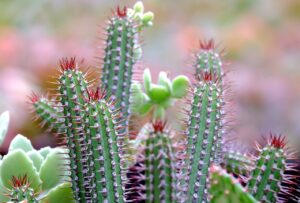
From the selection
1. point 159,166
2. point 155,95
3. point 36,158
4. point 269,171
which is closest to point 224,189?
point 159,166

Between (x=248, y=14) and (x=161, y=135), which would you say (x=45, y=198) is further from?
(x=248, y=14)

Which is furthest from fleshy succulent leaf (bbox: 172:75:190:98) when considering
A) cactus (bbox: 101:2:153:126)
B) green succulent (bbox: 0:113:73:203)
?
green succulent (bbox: 0:113:73:203)

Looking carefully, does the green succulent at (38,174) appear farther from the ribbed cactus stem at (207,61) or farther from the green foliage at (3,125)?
the ribbed cactus stem at (207,61)

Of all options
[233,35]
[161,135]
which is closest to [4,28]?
[233,35]

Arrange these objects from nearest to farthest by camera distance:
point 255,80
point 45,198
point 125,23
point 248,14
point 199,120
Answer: point 199,120
point 45,198
point 125,23
point 255,80
point 248,14

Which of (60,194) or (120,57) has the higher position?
(120,57)

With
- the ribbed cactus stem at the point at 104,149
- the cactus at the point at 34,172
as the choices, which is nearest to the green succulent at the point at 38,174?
the cactus at the point at 34,172

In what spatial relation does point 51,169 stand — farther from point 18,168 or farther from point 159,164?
point 159,164
